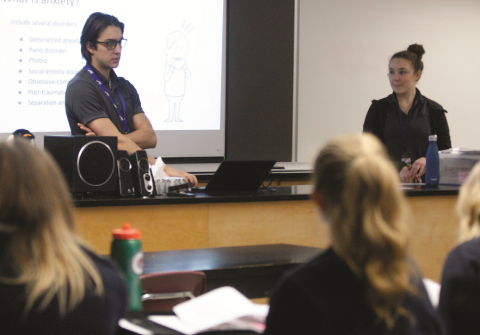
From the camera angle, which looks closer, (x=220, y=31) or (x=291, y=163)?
(x=220, y=31)

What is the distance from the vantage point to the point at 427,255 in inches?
102

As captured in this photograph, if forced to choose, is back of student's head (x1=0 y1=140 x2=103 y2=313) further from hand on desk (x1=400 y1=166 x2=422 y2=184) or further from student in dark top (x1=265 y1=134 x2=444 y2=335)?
hand on desk (x1=400 y1=166 x2=422 y2=184)

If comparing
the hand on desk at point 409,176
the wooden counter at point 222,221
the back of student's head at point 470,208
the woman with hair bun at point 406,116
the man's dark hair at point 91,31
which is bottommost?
the wooden counter at point 222,221

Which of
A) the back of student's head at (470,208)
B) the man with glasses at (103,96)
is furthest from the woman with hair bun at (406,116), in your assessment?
the back of student's head at (470,208)

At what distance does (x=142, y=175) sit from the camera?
2301 millimetres

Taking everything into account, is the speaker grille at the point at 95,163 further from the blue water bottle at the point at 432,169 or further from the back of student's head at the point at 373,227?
the blue water bottle at the point at 432,169

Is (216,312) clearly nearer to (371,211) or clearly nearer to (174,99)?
(371,211)

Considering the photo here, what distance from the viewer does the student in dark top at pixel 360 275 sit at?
0.86 metres

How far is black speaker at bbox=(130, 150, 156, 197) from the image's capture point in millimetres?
2270

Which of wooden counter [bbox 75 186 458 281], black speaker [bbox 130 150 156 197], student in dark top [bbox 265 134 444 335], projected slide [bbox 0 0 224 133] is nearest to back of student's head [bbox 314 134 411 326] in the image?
student in dark top [bbox 265 134 444 335]

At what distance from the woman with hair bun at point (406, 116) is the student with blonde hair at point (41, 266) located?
2.80m

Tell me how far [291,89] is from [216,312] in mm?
3389

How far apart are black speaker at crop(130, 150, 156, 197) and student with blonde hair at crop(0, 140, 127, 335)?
1.30m

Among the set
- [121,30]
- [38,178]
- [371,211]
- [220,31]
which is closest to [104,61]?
[121,30]
